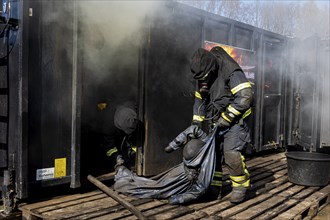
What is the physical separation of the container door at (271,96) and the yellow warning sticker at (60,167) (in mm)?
3651

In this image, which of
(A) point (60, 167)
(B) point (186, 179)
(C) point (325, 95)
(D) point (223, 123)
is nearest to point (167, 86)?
(D) point (223, 123)

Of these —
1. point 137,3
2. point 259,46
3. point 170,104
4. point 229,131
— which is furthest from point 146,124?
point 259,46

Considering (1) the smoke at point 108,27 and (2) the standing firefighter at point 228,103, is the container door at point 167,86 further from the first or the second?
(2) the standing firefighter at point 228,103

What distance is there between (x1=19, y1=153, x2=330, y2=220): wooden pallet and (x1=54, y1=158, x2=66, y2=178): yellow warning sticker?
25cm

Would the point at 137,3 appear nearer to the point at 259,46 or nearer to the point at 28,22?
the point at 28,22

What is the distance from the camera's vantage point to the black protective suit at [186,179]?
3.54 metres

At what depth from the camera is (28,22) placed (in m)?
3.09

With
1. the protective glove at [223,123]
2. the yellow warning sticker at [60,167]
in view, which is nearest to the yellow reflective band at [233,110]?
Result: the protective glove at [223,123]

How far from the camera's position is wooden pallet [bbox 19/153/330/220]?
312 centimetres

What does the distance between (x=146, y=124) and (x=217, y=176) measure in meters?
0.98

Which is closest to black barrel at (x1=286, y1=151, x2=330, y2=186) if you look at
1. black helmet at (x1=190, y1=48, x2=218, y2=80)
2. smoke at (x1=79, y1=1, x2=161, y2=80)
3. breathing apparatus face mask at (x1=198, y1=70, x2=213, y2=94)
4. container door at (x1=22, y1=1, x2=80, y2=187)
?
breathing apparatus face mask at (x1=198, y1=70, x2=213, y2=94)

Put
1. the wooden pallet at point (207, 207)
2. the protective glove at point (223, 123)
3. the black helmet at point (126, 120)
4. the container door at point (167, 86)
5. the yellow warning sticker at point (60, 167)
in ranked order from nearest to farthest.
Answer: the wooden pallet at point (207, 207) → the yellow warning sticker at point (60, 167) → the protective glove at point (223, 123) → the black helmet at point (126, 120) → the container door at point (167, 86)

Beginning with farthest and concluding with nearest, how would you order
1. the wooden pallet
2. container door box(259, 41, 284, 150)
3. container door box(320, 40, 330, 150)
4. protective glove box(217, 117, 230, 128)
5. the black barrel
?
container door box(259, 41, 284, 150), container door box(320, 40, 330, 150), the black barrel, protective glove box(217, 117, 230, 128), the wooden pallet

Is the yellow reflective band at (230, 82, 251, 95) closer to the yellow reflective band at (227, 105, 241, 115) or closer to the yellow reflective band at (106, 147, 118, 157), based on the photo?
the yellow reflective band at (227, 105, 241, 115)
